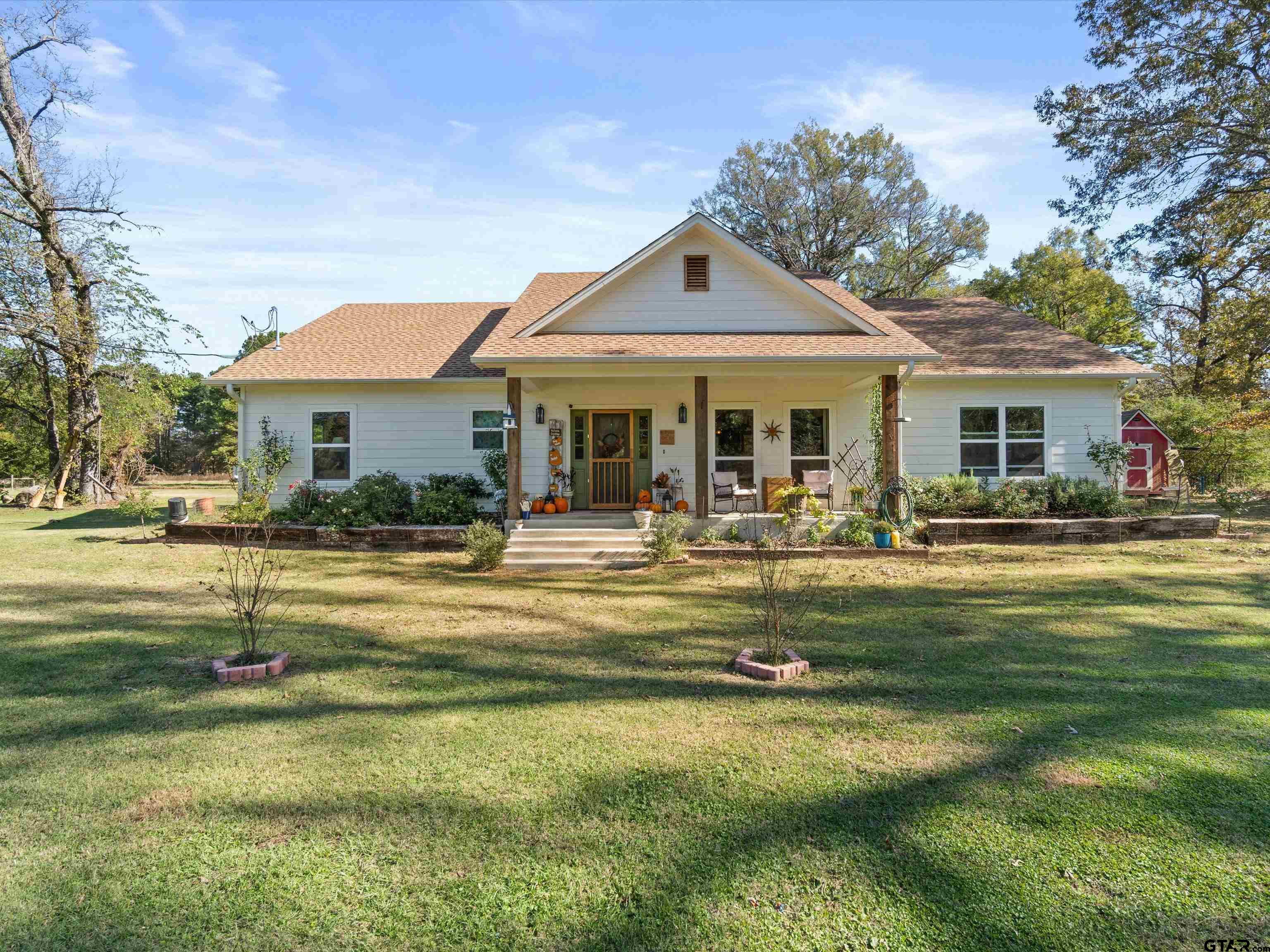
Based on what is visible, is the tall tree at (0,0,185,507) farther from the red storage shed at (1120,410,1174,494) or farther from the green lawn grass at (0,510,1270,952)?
the red storage shed at (1120,410,1174,494)

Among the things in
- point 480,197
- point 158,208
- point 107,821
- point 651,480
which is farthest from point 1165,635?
point 158,208

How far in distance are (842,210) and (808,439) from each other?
607 inches

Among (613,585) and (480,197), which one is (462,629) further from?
(480,197)

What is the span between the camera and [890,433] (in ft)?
39.5

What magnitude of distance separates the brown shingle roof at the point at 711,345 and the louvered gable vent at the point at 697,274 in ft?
3.32

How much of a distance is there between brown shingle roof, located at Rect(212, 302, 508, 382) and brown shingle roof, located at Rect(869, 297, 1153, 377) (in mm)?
10074

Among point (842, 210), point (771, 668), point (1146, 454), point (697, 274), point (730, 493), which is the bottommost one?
point (771, 668)

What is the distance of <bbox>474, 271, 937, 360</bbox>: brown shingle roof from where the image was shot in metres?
11.6

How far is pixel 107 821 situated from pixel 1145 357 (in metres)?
39.3

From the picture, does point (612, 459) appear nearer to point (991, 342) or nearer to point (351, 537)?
point (351, 537)

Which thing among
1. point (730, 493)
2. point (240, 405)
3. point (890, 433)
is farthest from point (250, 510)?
point (890, 433)

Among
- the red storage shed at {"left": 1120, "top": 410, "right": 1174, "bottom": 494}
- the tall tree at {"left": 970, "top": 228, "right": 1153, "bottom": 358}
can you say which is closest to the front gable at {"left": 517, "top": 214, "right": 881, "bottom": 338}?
the red storage shed at {"left": 1120, "top": 410, "right": 1174, "bottom": 494}

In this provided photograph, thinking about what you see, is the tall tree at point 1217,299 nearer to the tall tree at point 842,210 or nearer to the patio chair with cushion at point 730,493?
the tall tree at point 842,210

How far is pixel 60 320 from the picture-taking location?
1811 centimetres
